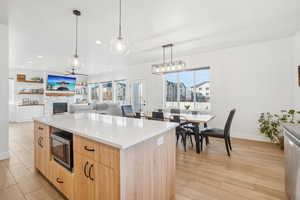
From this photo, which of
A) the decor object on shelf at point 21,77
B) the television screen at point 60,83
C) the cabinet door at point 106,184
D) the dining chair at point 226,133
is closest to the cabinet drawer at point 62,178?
the cabinet door at point 106,184

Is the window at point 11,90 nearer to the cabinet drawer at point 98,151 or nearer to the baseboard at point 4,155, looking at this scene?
the baseboard at point 4,155

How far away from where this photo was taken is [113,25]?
302 centimetres

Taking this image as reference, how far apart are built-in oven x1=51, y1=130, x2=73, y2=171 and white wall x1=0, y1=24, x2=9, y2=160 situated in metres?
1.95

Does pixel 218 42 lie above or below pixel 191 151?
above

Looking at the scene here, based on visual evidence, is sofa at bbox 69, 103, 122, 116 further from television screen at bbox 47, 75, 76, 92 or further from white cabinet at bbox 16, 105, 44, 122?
television screen at bbox 47, 75, 76, 92

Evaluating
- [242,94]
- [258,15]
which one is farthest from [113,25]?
[242,94]

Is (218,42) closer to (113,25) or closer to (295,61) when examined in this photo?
(295,61)

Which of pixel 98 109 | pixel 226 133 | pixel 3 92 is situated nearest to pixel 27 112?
pixel 98 109

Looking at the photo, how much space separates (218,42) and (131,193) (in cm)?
421

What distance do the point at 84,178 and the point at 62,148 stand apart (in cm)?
53

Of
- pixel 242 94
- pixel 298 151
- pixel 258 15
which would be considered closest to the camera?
pixel 298 151

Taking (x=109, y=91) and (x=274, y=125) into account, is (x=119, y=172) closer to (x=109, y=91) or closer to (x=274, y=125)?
(x=274, y=125)

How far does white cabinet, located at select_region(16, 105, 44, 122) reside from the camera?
6.68 metres

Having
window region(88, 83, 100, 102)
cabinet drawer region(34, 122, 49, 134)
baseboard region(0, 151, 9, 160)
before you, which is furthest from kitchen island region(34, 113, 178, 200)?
window region(88, 83, 100, 102)
